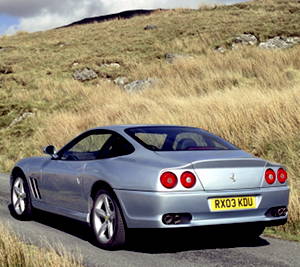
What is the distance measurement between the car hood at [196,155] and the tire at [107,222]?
748 millimetres

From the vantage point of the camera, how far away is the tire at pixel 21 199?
28.4ft

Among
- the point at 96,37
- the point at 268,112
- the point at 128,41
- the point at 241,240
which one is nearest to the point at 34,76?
the point at 128,41

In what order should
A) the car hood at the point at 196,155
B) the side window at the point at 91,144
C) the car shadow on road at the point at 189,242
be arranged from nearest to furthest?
the car hood at the point at 196,155
the car shadow on road at the point at 189,242
the side window at the point at 91,144

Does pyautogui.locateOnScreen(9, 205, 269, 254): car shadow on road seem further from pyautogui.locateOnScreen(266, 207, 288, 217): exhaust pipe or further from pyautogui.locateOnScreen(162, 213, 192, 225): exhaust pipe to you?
pyautogui.locateOnScreen(266, 207, 288, 217): exhaust pipe

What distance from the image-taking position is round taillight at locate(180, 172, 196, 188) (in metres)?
6.16

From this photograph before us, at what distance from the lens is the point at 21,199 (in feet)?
28.9

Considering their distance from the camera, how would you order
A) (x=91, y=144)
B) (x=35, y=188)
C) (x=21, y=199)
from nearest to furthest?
(x=35, y=188)
(x=21, y=199)
(x=91, y=144)

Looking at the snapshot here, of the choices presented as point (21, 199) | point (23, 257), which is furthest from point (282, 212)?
point (21, 199)

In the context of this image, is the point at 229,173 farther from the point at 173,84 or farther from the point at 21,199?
the point at 173,84

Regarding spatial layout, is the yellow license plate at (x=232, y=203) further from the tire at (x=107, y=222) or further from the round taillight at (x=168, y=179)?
the tire at (x=107, y=222)

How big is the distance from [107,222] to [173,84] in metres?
17.3

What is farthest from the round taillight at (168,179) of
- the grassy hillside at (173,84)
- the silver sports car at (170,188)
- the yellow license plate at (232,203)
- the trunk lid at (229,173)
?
the grassy hillside at (173,84)

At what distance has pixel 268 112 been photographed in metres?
13.6

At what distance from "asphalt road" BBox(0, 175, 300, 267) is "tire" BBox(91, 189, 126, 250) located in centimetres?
11
